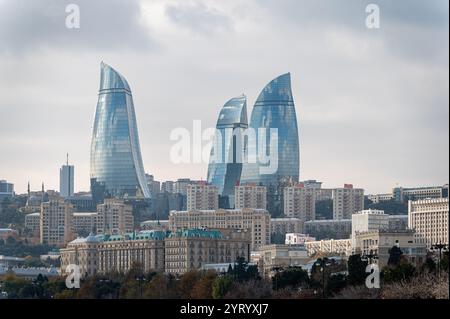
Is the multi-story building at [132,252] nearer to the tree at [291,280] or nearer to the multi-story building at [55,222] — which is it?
the multi-story building at [55,222]

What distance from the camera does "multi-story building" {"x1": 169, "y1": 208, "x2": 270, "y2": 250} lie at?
180 metres

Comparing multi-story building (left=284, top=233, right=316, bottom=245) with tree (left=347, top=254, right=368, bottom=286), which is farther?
multi-story building (left=284, top=233, right=316, bottom=245)

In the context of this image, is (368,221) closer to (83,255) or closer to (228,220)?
(228,220)

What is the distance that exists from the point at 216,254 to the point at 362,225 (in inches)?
1051

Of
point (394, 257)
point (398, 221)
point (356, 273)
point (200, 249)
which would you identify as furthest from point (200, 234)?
point (356, 273)

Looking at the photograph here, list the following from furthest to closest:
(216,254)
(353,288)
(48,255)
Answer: (48,255)
(216,254)
(353,288)

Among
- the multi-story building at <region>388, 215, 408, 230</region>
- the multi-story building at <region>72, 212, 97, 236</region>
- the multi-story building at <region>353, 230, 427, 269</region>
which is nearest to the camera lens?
the multi-story building at <region>353, 230, 427, 269</region>

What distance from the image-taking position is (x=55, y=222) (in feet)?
640

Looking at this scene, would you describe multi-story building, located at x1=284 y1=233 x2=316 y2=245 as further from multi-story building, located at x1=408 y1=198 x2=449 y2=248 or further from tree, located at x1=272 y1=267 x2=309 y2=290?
tree, located at x1=272 y1=267 x2=309 y2=290

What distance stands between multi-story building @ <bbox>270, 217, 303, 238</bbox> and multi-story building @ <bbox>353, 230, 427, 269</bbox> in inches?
1719

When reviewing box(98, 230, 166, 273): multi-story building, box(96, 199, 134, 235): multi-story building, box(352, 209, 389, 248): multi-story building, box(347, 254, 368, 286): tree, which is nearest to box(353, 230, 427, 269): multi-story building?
box(98, 230, 166, 273): multi-story building
